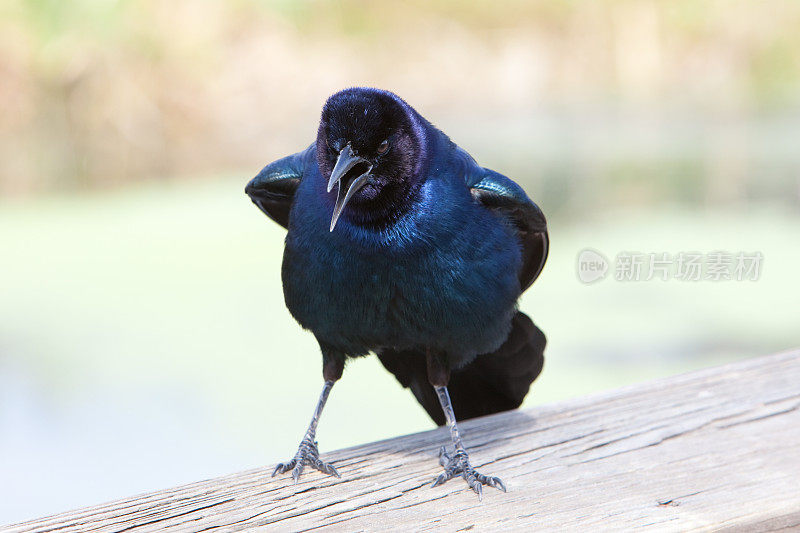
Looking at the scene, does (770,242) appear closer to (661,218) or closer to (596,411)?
(661,218)

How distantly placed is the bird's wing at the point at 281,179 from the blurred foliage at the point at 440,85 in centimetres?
531

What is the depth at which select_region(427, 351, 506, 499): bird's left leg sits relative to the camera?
65.8 inches

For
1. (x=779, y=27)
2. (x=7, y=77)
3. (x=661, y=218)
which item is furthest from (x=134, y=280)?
(x=779, y=27)

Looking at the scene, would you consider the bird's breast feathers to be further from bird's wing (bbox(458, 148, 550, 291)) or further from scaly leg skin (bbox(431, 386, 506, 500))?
scaly leg skin (bbox(431, 386, 506, 500))

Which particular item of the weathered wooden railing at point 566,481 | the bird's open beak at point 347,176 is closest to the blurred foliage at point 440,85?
the weathered wooden railing at point 566,481

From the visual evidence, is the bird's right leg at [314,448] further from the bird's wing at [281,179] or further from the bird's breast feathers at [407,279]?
the bird's wing at [281,179]

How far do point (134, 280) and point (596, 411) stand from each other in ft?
14.3

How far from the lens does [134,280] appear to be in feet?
19.3

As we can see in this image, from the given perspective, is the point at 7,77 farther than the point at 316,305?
Yes

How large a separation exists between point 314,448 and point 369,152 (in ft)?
2.00

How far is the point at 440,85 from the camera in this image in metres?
8.72

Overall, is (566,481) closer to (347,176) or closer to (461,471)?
(461,471)

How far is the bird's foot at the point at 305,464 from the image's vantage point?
1.78 metres

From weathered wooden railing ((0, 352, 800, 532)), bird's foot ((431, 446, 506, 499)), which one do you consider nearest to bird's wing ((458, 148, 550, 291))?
weathered wooden railing ((0, 352, 800, 532))
